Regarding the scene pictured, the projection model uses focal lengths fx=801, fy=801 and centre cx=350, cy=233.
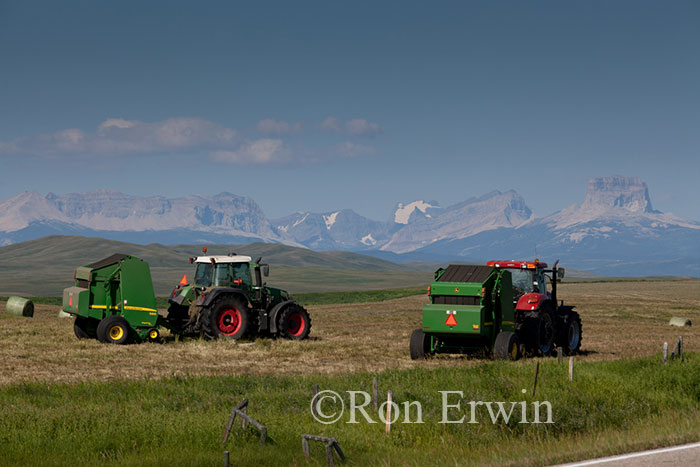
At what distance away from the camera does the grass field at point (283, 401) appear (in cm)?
1206

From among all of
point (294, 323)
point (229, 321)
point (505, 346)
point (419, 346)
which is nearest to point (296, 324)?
point (294, 323)

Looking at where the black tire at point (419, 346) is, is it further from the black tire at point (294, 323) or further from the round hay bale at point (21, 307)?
the round hay bale at point (21, 307)

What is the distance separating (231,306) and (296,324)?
2511mm

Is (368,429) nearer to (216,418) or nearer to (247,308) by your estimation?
(216,418)

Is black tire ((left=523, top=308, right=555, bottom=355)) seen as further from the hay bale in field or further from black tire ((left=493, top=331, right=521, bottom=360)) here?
the hay bale in field

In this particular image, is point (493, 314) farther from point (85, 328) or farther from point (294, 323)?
point (85, 328)

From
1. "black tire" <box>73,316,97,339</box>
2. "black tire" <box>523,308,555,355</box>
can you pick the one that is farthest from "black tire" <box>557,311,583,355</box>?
"black tire" <box>73,316,97,339</box>

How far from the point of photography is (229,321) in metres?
26.3

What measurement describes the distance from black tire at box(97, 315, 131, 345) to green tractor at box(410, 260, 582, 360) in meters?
9.27

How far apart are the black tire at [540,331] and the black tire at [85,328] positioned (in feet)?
47.7

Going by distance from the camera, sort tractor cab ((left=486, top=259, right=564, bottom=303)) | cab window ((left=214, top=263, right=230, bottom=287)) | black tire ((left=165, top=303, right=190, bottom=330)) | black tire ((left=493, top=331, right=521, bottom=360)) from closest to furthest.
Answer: black tire ((left=493, top=331, right=521, bottom=360)) → tractor cab ((left=486, top=259, right=564, bottom=303)) → cab window ((left=214, top=263, right=230, bottom=287)) → black tire ((left=165, top=303, right=190, bottom=330))

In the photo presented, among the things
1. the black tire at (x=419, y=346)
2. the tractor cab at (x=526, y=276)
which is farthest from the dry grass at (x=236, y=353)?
the tractor cab at (x=526, y=276)

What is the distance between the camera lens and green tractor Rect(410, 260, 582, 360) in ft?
69.8

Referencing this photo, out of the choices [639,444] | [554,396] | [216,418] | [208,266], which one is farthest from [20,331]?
[639,444]
